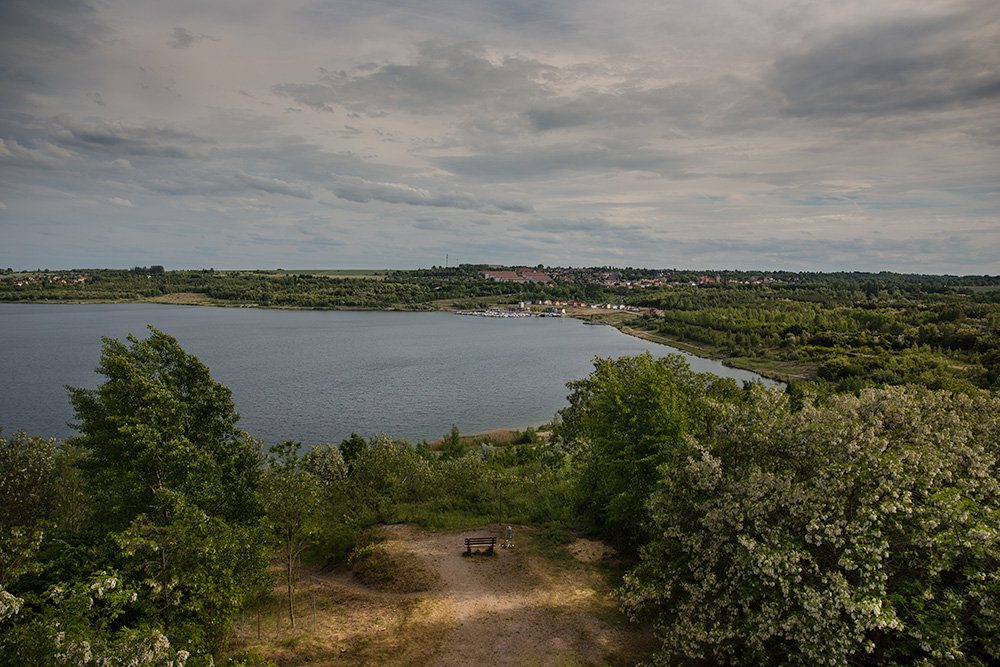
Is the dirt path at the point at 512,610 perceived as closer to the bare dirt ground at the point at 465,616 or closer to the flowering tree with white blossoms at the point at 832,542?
the bare dirt ground at the point at 465,616

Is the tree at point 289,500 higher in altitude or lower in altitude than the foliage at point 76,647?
lower

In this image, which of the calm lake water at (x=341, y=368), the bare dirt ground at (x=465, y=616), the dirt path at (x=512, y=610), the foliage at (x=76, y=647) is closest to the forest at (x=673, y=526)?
the foliage at (x=76, y=647)

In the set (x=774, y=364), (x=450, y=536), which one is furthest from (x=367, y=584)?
(x=774, y=364)

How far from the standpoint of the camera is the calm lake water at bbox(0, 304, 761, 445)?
4816 cm

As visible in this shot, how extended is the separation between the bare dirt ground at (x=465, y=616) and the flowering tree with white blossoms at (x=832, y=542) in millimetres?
2861

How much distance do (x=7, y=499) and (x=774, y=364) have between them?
84517mm

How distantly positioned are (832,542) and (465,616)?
31.6 feet

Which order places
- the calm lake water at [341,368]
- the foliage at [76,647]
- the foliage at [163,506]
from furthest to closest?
1. the calm lake water at [341,368]
2. the foliage at [163,506]
3. the foliage at [76,647]

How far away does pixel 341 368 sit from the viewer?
237ft

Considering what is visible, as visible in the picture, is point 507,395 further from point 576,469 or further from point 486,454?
point 576,469

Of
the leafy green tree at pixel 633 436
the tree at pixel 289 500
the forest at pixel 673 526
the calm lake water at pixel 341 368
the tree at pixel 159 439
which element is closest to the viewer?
the forest at pixel 673 526

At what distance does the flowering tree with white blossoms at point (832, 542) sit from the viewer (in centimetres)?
820

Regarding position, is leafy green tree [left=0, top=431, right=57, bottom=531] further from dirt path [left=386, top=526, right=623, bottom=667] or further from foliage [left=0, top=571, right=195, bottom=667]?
dirt path [left=386, top=526, right=623, bottom=667]

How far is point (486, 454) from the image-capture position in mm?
37125
